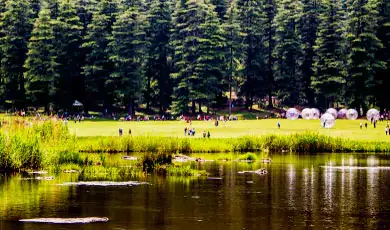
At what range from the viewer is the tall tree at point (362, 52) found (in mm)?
111750

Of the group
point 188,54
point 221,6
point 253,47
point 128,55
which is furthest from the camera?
point 221,6

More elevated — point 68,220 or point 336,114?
point 336,114

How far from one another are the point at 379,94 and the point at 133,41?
3775 centimetres

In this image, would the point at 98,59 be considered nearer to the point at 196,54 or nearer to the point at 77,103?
the point at 77,103

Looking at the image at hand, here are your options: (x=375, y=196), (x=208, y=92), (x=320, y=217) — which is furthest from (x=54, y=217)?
(x=208, y=92)

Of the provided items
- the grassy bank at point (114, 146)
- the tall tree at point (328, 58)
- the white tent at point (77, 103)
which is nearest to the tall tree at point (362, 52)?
the tall tree at point (328, 58)

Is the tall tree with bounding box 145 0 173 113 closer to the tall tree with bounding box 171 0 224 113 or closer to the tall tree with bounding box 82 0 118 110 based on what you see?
the tall tree with bounding box 171 0 224 113

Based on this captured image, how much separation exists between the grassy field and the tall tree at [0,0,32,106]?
22.7 meters

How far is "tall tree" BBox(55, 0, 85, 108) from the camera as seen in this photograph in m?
117

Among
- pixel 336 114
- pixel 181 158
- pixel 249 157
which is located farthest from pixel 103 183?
pixel 336 114

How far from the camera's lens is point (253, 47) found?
127812mm

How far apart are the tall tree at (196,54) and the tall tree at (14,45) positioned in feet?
77.2

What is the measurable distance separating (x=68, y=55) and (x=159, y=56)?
1493 centimetres

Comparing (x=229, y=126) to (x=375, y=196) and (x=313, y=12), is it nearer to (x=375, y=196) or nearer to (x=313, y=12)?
(x=313, y=12)
